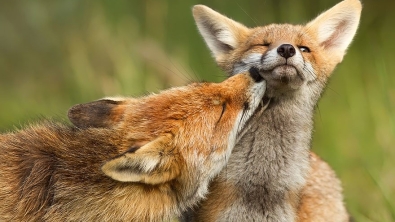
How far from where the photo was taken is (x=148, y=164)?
534cm

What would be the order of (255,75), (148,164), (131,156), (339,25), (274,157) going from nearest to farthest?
(131,156)
(148,164)
(255,75)
(274,157)
(339,25)

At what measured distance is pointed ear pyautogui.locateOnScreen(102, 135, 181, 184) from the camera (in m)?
5.15

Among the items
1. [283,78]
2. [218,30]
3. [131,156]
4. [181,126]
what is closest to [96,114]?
[181,126]

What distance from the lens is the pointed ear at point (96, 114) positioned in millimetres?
6141

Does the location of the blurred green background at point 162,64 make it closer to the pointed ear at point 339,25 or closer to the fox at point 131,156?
the pointed ear at point 339,25

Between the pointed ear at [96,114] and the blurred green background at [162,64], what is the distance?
1608mm

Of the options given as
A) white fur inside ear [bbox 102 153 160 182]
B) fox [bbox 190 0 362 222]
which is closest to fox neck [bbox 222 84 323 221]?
fox [bbox 190 0 362 222]

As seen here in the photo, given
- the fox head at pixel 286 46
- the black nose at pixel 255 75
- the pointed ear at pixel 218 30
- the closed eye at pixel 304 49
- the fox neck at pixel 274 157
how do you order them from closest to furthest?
the black nose at pixel 255 75 < the fox head at pixel 286 46 < the fox neck at pixel 274 157 < the closed eye at pixel 304 49 < the pointed ear at pixel 218 30

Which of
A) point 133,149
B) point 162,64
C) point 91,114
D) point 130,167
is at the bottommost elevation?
point 130,167

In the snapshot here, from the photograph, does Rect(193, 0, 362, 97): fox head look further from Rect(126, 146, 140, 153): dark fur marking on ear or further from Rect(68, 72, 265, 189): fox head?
Rect(126, 146, 140, 153): dark fur marking on ear

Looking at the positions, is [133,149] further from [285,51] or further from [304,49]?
[304,49]

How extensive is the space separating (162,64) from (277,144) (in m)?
3.36

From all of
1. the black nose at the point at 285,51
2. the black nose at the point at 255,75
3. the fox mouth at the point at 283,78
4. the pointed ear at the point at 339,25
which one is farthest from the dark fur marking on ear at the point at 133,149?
the pointed ear at the point at 339,25

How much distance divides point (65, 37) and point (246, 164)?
6231 mm
